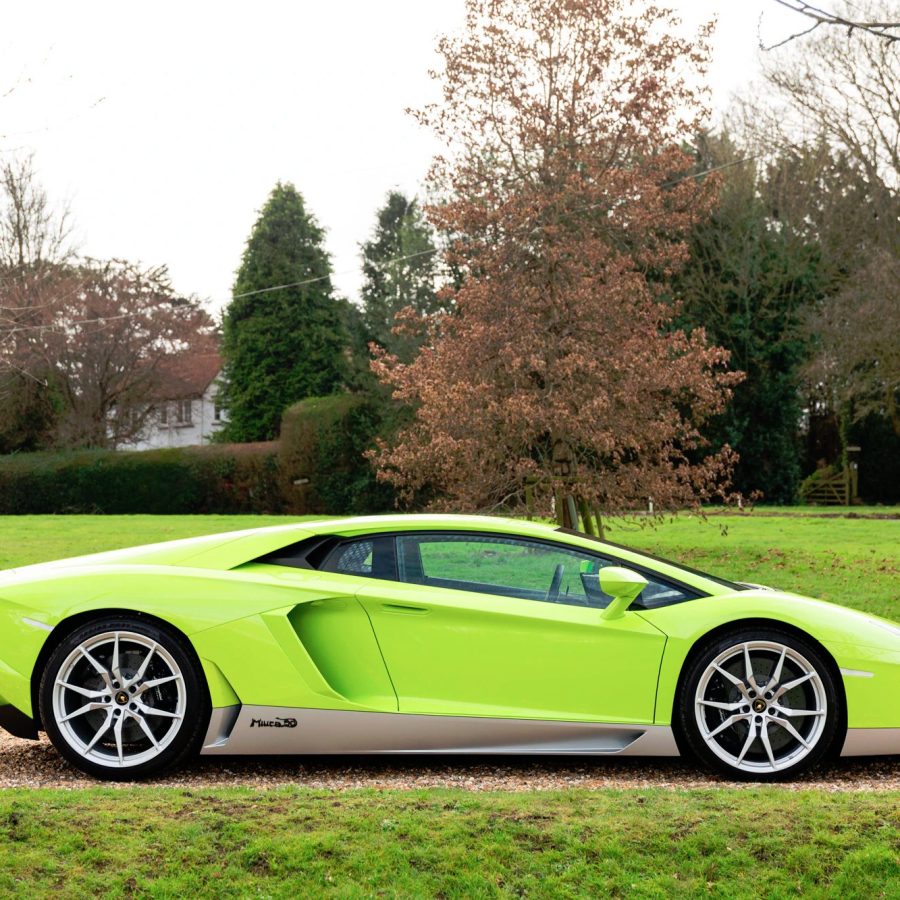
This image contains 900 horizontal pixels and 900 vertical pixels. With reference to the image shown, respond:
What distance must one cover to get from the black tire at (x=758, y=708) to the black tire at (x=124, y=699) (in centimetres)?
219

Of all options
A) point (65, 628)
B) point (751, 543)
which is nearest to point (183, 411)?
point (751, 543)

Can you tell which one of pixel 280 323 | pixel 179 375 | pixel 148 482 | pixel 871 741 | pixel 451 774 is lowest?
pixel 451 774

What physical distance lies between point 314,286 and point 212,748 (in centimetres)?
4158

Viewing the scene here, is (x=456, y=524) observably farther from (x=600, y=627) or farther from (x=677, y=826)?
(x=677, y=826)

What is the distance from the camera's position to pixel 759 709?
5.59 metres

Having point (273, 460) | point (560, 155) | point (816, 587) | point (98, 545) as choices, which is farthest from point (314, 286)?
point (816, 587)

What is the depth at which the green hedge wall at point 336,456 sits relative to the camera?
1454 inches

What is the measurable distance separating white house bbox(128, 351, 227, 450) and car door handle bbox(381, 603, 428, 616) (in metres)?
37.6

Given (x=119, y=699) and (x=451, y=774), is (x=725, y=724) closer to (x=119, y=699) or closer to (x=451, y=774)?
(x=451, y=774)

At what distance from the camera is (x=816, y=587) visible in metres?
14.8

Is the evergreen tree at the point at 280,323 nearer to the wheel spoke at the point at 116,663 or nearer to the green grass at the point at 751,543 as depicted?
the green grass at the point at 751,543

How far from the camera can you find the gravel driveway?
18.0 ft

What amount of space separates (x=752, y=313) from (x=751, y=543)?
58.9 ft

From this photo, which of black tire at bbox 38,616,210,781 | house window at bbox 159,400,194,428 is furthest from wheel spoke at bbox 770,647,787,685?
house window at bbox 159,400,194,428
